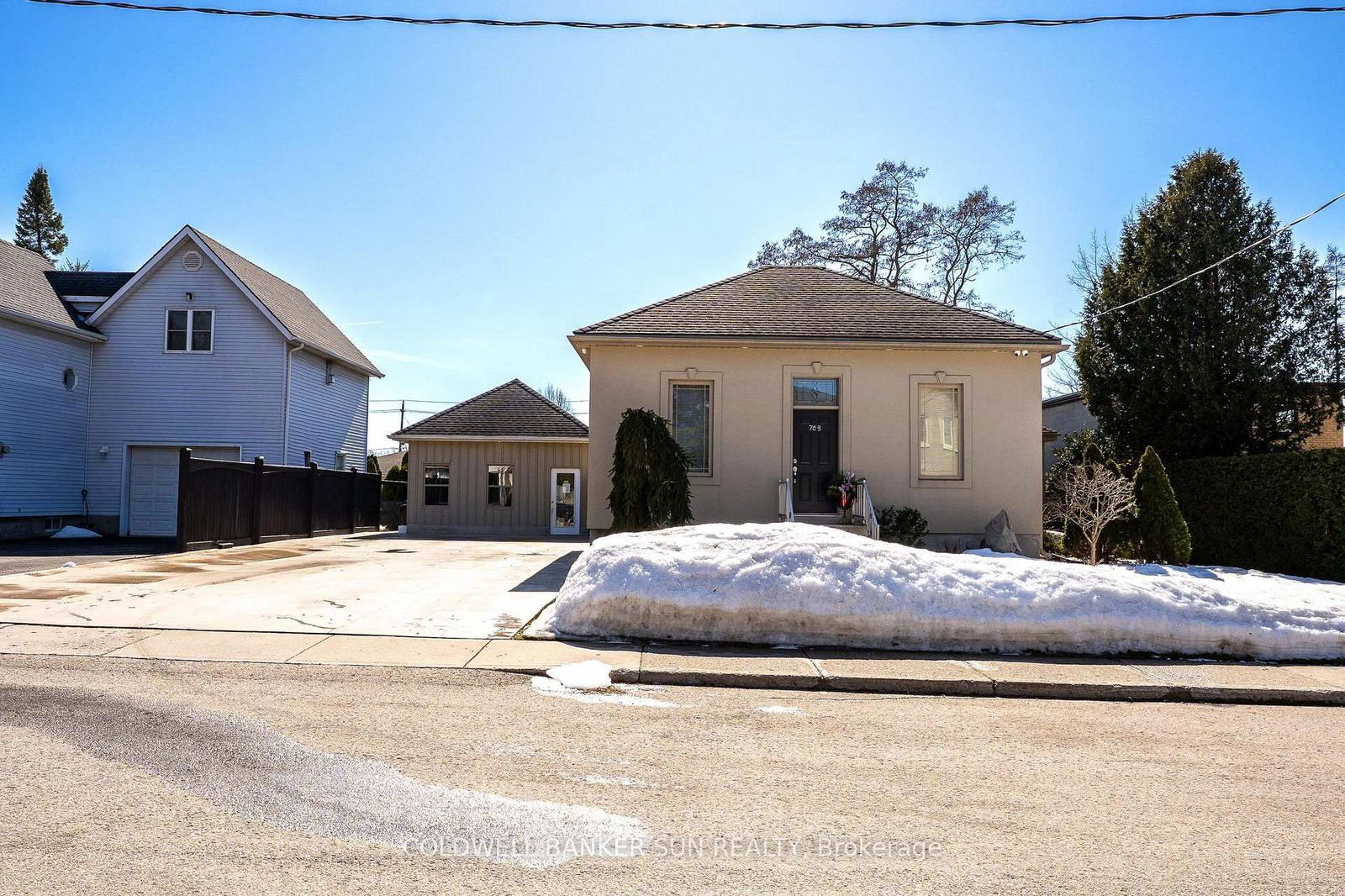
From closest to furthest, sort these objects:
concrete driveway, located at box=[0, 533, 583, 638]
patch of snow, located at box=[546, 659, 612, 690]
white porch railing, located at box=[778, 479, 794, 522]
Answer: patch of snow, located at box=[546, 659, 612, 690]
concrete driveway, located at box=[0, 533, 583, 638]
white porch railing, located at box=[778, 479, 794, 522]

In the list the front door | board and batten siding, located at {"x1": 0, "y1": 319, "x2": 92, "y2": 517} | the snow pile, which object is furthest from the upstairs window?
the snow pile

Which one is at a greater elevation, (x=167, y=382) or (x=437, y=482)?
(x=167, y=382)

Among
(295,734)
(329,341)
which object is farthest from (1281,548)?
(329,341)

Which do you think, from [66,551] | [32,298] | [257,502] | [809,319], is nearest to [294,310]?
[32,298]

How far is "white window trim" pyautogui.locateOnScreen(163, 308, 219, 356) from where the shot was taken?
2283 cm

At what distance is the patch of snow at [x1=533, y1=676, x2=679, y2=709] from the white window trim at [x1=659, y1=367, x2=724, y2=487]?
30.8ft

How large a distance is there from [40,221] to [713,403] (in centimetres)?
5014

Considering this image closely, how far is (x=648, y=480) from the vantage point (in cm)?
1400

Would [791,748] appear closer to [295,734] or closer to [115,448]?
[295,734]

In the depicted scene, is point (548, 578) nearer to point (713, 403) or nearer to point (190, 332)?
point (713, 403)

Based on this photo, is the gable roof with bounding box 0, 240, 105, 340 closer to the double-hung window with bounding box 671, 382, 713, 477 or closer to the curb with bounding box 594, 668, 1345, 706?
the double-hung window with bounding box 671, 382, 713, 477

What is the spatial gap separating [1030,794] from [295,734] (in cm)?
403

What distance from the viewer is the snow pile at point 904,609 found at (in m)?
7.70

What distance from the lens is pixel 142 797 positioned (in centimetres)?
388
